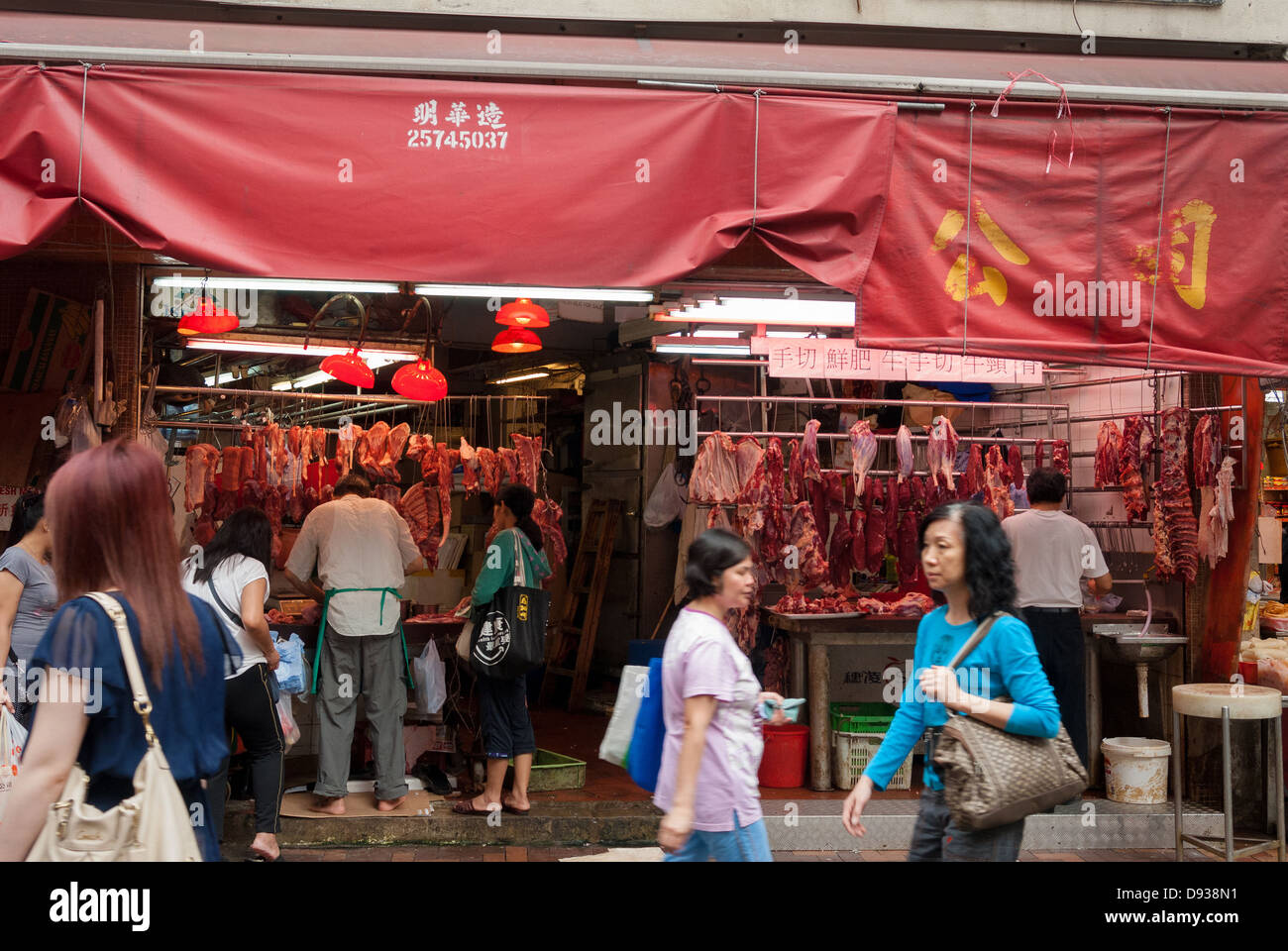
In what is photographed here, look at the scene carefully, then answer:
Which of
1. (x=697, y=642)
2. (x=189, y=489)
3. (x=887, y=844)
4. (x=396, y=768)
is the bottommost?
(x=887, y=844)

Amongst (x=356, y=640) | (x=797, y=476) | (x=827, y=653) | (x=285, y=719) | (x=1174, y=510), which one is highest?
(x=797, y=476)

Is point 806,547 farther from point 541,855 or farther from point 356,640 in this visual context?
point 356,640

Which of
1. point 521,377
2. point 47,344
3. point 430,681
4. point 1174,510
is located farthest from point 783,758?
point 521,377

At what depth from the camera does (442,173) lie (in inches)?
193

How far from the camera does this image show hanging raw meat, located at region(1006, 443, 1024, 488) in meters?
Answer: 9.51

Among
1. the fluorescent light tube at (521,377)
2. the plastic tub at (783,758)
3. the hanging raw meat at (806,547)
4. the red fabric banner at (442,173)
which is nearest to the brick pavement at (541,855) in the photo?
the plastic tub at (783,758)

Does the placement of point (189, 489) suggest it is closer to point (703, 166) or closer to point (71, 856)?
point (703, 166)

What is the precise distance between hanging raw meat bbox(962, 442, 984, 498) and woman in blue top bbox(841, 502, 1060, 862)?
5.18 m

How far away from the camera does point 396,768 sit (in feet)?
25.2

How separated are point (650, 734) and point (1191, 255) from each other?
3.48m

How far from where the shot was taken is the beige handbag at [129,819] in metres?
2.88

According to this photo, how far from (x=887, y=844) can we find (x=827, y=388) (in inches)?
193

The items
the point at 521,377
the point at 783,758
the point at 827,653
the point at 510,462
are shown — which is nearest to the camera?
the point at 783,758

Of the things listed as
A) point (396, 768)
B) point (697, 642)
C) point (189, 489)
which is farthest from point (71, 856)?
point (189, 489)
